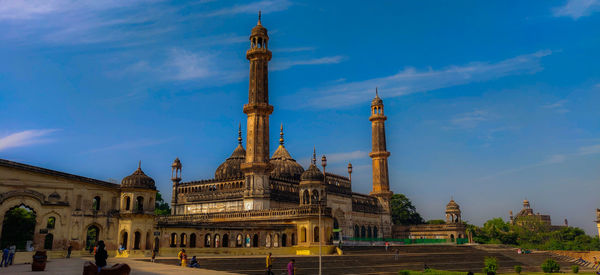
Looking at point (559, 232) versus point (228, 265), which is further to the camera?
point (559, 232)

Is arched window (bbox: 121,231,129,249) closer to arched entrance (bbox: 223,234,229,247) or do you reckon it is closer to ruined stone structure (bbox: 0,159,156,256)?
ruined stone structure (bbox: 0,159,156,256)

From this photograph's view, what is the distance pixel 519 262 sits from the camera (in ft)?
135

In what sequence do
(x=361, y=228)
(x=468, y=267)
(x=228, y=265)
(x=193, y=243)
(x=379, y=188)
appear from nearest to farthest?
(x=228, y=265)
(x=193, y=243)
(x=468, y=267)
(x=361, y=228)
(x=379, y=188)

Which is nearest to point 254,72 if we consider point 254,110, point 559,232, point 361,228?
point 254,110

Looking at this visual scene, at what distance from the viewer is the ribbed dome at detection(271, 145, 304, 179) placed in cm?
5912

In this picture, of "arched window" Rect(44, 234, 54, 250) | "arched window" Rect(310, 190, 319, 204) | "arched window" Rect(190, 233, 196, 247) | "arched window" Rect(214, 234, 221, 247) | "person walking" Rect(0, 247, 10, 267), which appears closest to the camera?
"person walking" Rect(0, 247, 10, 267)

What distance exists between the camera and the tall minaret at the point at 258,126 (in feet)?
151

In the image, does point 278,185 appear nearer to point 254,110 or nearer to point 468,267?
point 254,110

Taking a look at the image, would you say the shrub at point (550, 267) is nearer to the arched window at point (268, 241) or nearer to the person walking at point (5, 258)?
the arched window at point (268, 241)

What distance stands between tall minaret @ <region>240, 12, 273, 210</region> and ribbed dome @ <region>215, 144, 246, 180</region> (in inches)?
328

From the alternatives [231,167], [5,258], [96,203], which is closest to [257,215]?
[96,203]

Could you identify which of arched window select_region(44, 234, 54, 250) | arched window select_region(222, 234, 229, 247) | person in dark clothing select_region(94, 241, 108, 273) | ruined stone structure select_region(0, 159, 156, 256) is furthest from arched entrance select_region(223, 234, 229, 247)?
person in dark clothing select_region(94, 241, 108, 273)

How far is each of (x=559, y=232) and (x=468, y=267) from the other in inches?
2256

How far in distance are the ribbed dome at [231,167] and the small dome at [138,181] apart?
2270 cm
